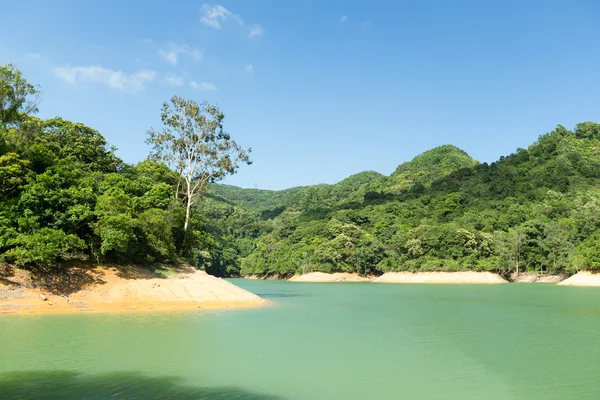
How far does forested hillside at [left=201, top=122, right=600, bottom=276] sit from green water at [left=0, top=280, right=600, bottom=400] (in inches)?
2056

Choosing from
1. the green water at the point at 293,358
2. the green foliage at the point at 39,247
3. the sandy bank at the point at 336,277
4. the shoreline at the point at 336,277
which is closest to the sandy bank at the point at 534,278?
the shoreline at the point at 336,277

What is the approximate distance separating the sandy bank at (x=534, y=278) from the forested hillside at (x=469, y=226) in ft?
4.40

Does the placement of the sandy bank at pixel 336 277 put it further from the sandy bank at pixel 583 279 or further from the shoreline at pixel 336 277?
the sandy bank at pixel 583 279

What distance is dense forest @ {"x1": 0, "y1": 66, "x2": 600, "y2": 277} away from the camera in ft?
86.4

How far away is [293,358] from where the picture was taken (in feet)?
44.8

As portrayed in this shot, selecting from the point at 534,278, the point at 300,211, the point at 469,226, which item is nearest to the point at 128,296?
the point at 534,278

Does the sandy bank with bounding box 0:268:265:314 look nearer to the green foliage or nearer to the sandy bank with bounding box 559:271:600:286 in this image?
the green foliage

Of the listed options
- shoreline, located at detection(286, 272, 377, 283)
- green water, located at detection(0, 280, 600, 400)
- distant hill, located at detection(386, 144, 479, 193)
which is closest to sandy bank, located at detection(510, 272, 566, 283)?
shoreline, located at detection(286, 272, 377, 283)

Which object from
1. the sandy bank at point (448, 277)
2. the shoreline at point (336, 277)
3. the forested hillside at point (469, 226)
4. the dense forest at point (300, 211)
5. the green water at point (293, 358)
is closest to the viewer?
the green water at point (293, 358)

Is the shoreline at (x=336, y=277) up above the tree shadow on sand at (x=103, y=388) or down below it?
below

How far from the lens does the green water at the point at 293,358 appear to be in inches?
406

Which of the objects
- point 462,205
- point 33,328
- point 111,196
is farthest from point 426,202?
point 33,328

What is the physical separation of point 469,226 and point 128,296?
255 feet

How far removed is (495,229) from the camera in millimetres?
A: 91375
